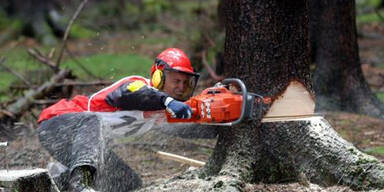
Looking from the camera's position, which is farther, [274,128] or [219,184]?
[274,128]

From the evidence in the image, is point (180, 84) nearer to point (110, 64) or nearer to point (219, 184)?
point (219, 184)

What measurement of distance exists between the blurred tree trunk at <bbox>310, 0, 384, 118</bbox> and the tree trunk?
2939 millimetres

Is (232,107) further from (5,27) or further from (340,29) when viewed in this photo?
(5,27)

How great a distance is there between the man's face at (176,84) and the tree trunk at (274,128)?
1.13 ft

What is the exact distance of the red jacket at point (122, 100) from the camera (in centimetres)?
467

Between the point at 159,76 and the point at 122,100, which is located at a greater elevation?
the point at 159,76

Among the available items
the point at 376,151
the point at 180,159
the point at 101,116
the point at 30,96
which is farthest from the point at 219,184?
the point at 30,96

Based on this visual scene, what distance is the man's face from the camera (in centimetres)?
482

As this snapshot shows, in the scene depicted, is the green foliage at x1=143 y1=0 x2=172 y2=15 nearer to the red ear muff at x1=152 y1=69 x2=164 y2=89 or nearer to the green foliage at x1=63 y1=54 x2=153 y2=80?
the green foliage at x1=63 y1=54 x2=153 y2=80

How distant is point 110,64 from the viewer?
11.6 meters

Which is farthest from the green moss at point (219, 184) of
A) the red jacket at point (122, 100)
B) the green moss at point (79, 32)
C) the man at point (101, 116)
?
the green moss at point (79, 32)

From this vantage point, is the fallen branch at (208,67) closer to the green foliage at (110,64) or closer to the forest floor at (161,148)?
the green foliage at (110,64)

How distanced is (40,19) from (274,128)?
12.0m

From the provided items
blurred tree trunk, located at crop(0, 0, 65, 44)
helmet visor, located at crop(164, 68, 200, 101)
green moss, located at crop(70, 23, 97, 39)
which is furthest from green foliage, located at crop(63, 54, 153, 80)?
helmet visor, located at crop(164, 68, 200, 101)
